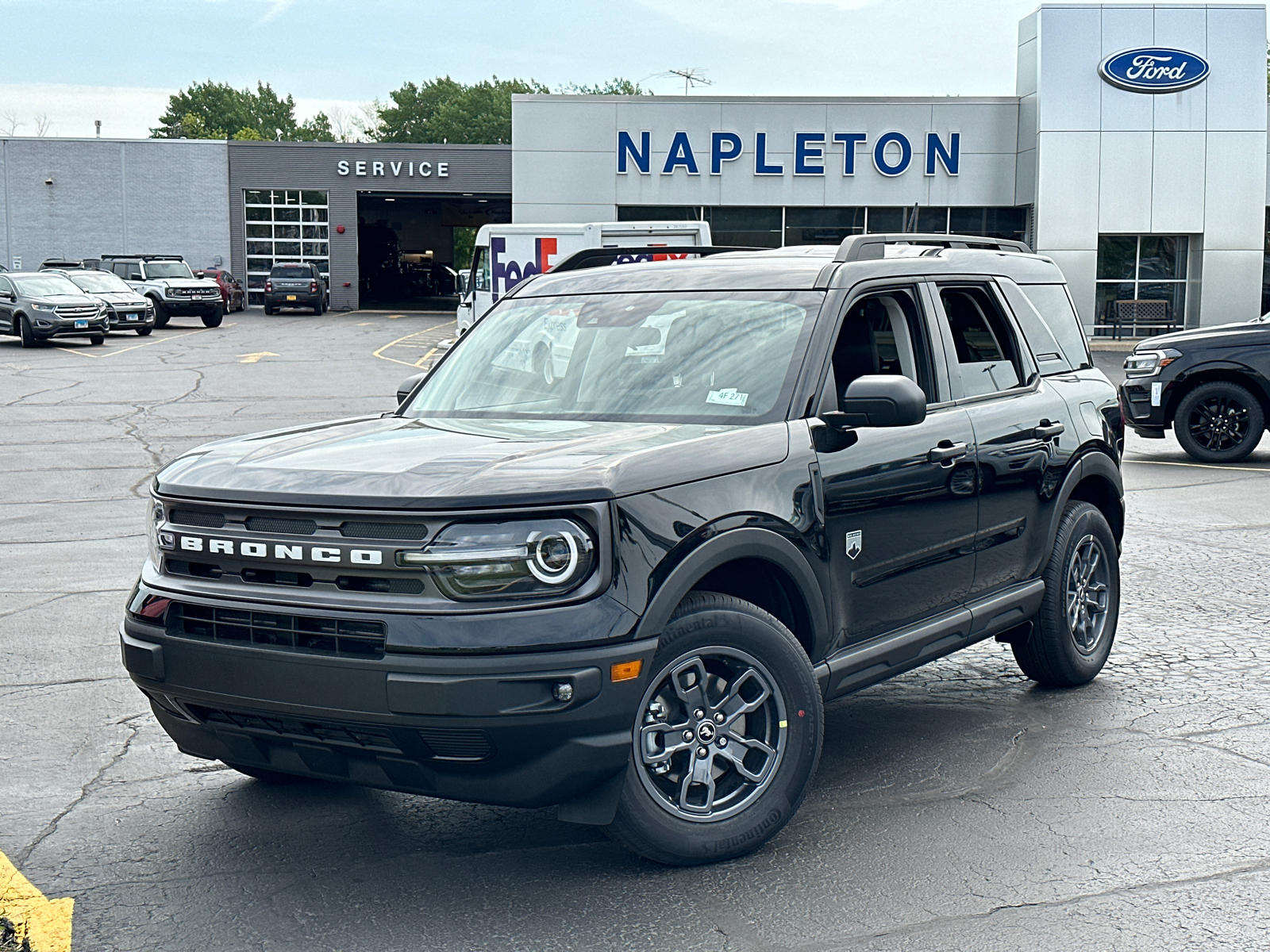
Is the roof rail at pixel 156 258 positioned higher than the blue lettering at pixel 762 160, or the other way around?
the blue lettering at pixel 762 160

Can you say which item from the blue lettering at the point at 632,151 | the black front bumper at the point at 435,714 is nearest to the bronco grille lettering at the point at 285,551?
the black front bumper at the point at 435,714

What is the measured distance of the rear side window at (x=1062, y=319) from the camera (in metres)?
6.26

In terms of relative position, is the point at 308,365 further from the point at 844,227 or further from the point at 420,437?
the point at 420,437

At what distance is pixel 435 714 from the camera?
141 inches

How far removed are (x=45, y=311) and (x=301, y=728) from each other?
30456 mm

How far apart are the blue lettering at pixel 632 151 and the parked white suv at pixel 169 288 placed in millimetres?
13090

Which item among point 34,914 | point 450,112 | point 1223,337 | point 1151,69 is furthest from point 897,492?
point 450,112

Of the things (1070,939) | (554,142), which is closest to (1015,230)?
(554,142)

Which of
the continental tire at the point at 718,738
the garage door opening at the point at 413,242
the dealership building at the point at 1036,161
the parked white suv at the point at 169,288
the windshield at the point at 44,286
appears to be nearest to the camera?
the continental tire at the point at 718,738

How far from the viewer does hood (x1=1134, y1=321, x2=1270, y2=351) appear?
13969 mm

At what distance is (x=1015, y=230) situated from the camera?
37000 mm

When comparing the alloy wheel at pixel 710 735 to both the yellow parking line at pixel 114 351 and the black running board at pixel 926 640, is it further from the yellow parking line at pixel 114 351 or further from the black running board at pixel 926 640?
the yellow parking line at pixel 114 351

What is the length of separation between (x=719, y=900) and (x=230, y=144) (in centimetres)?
5493

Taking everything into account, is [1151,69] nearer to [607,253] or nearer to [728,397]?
[607,253]
